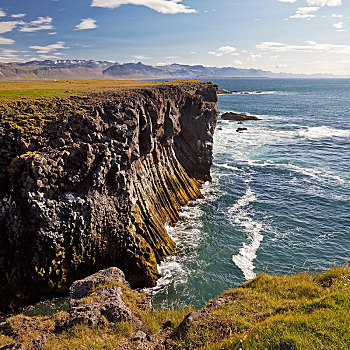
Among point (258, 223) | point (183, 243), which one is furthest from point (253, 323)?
point (258, 223)

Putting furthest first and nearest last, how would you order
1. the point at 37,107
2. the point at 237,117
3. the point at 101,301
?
the point at 237,117
the point at 37,107
the point at 101,301

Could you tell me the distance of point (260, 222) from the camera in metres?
32.3

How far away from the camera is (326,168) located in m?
49.5

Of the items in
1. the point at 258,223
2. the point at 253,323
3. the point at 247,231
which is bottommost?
the point at 247,231

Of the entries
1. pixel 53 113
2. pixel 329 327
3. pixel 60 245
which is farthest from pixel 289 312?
pixel 53 113

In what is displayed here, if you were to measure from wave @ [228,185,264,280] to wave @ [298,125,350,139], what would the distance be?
44.4 meters

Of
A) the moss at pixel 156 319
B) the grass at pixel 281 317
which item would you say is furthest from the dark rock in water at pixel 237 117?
the moss at pixel 156 319

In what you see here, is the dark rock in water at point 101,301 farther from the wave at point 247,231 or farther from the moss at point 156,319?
the wave at point 247,231

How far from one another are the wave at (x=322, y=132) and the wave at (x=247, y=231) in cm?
4445

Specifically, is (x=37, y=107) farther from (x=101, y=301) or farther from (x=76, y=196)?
(x=101, y=301)

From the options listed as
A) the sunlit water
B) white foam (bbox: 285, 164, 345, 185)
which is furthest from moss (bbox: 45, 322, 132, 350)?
white foam (bbox: 285, 164, 345, 185)

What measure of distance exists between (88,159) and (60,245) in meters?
6.90

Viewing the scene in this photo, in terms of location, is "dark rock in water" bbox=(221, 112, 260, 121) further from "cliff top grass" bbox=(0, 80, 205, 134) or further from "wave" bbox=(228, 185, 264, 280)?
"cliff top grass" bbox=(0, 80, 205, 134)

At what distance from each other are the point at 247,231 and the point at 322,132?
63119mm
